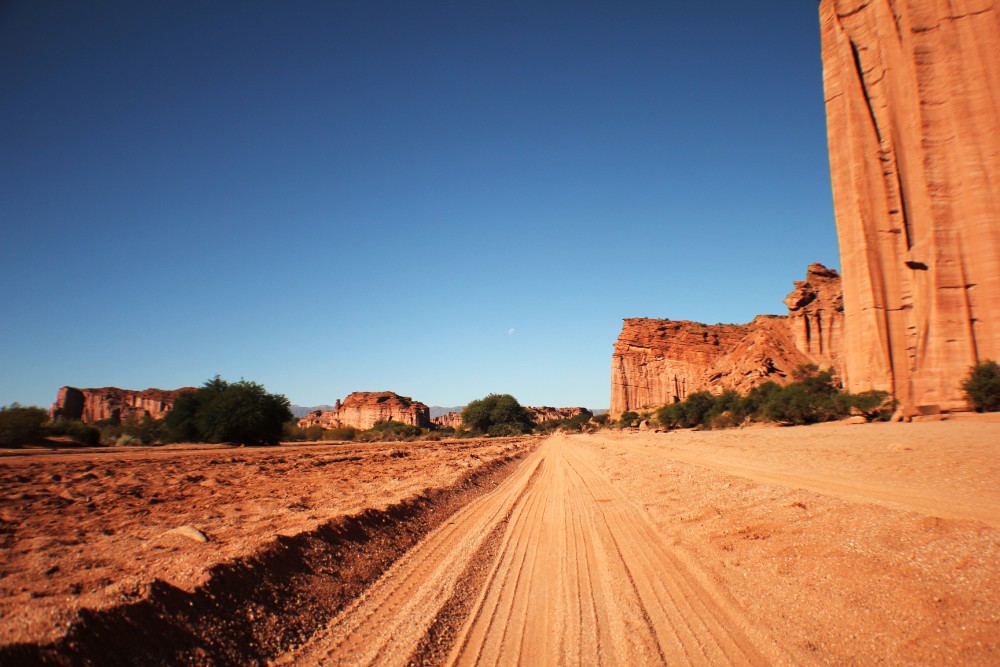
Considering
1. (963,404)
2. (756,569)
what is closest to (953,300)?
(963,404)

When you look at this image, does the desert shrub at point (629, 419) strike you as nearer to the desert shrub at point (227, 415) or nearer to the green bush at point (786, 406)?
the green bush at point (786, 406)

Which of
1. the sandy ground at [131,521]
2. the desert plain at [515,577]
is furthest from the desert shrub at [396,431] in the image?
the desert plain at [515,577]

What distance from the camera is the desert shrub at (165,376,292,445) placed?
131 feet

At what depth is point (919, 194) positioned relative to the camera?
3741cm

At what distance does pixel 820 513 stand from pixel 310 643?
784 centimetres

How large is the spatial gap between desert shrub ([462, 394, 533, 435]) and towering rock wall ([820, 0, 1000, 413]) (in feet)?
244

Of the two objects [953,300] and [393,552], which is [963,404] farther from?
[393,552]

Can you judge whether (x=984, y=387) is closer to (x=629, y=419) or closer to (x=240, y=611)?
(x=240, y=611)

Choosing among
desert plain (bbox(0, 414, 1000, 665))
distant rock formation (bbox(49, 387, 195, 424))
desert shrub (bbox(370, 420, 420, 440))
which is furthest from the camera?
distant rock formation (bbox(49, 387, 195, 424))

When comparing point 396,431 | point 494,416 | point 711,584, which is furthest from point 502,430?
point 711,584

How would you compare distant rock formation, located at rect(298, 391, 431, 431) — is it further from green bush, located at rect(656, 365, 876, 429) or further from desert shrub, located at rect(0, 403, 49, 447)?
desert shrub, located at rect(0, 403, 49, 447)

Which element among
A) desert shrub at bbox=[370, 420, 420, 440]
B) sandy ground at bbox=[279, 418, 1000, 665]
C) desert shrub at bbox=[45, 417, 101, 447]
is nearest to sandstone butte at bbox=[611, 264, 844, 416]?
desert shrub at bbox=[370, 420, 420, 440]

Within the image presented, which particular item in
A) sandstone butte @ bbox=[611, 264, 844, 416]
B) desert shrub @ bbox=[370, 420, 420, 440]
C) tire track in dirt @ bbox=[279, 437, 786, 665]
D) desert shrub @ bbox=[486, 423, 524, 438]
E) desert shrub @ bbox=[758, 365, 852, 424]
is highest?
sandstone butte @ bbox=[611, 264, 844, 416]

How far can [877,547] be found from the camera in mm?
6090
